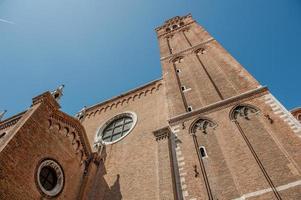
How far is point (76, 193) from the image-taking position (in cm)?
1184

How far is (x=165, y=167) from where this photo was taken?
37.1ft

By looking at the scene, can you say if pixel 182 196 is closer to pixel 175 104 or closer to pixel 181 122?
pixel 181 122

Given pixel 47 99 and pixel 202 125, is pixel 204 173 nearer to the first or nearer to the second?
pixel 202 125

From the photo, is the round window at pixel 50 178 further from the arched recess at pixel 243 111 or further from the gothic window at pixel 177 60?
the gothic window at pixel 177 60

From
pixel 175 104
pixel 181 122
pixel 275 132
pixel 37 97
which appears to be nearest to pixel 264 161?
pixel 275 132

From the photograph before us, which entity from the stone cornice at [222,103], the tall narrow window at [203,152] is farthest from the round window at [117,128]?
the tall narrow window at [203,152]

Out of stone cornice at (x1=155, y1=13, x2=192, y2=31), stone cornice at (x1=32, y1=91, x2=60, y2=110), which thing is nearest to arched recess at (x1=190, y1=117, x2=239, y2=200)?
stone cornice at (x1=32, y1=91, x2=60, y2=110)

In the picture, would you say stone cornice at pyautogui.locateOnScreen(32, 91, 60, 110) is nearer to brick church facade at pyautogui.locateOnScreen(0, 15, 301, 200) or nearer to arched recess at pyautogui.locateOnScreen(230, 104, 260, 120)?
brick church facade at pyautogui.locateOnScreen(0, 15, 301, 200)

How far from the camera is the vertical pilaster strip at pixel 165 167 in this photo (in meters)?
10.1

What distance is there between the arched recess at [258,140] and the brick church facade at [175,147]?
0.04 metres

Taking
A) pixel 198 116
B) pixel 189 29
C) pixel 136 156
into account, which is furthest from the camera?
pixel 189 29

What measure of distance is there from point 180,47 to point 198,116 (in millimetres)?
11634

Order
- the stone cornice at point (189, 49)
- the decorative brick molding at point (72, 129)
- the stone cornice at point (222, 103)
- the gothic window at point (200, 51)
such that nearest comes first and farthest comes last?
the decorative brick molding at point (72, 129) → the stone cornice at point (222, 103) → the gothic window at point (200, 51) → the stone cornice at point (189, 49)

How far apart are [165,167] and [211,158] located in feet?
6.82
